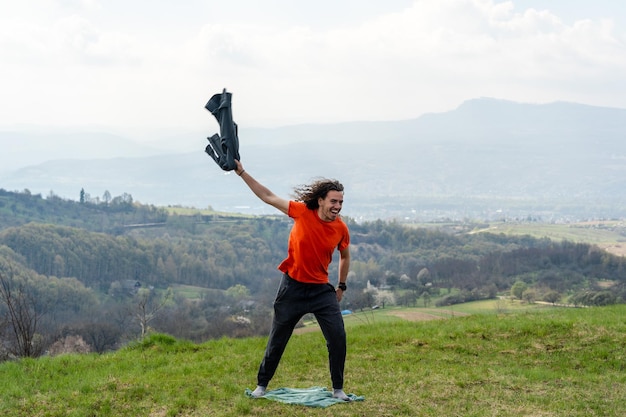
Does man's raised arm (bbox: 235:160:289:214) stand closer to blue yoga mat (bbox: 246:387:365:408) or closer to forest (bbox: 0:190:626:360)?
blue yoga mat (bbox: 246:387:365:408)

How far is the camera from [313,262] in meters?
7.96

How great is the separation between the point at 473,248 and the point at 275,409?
89.9 metres

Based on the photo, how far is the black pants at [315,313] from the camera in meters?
7.98

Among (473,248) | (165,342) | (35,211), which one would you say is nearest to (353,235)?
(473,248)

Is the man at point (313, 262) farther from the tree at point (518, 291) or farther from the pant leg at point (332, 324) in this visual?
the tree at point (518, 291)

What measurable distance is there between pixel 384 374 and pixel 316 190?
10.00ft

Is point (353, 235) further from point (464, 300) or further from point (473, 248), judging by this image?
point (464, 300)

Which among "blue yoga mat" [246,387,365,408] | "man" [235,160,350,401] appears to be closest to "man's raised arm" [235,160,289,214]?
"man" [235,160,350,401]

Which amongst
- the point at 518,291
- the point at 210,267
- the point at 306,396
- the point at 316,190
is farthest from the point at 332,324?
the point at 210,267

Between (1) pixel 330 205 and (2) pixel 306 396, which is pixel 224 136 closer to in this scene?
(1) pixel 330 205

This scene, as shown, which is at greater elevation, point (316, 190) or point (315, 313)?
point (316, 190)

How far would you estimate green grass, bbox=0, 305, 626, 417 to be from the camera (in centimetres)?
786

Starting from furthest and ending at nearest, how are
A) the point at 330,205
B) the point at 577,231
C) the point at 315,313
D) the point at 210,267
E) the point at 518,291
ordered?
the point at 577,231 < the point at 210,267 < the point at 518,291 < the point at 315,313 < the point at 330,205

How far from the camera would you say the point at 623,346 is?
36.1 ft
